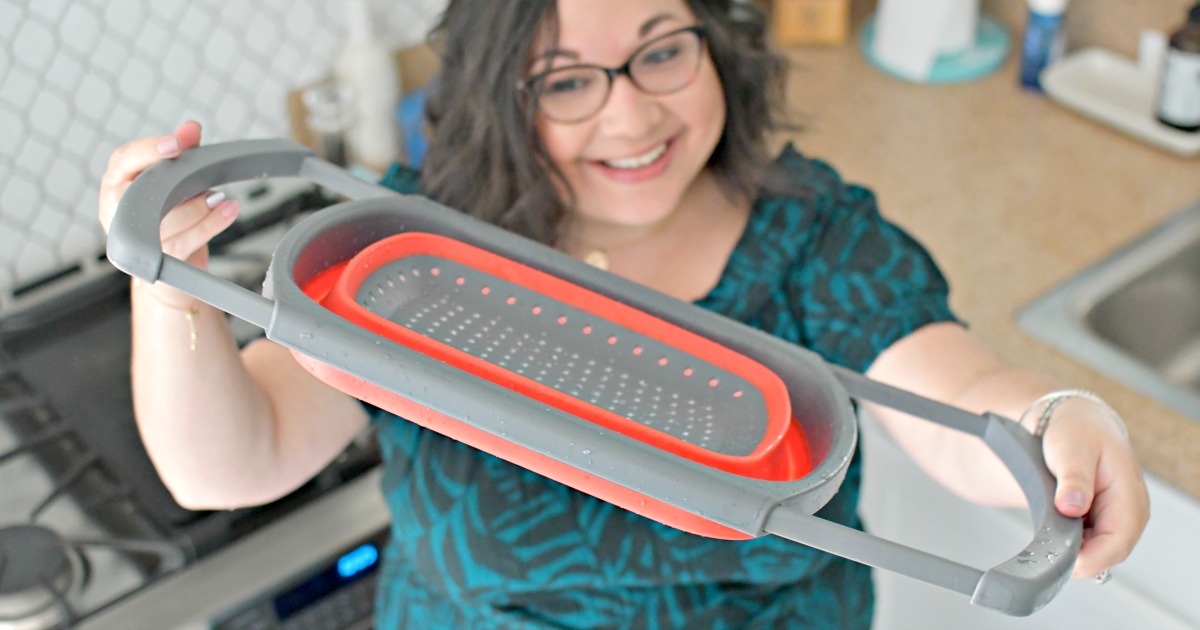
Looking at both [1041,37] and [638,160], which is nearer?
[638,160]

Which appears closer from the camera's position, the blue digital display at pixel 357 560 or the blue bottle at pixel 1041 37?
the blue digital display at pixel 357 560

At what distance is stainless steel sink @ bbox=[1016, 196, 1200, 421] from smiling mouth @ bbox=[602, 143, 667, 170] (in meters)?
0.53

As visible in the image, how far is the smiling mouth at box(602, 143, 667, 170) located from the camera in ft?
3.70

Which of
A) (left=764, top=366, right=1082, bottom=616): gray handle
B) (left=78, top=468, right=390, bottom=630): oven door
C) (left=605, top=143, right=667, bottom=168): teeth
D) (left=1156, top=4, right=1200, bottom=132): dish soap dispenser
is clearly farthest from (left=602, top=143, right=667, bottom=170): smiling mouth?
(left=1156, top=4, right=1200, bottom=132): dish soap dispenser

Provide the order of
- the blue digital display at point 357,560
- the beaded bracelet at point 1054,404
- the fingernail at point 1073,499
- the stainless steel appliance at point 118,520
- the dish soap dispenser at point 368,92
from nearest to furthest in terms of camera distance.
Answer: the fingernail at point 1073,499 → the beaded bracelet at point 1054,404 → the stainless steel appliance at point 118,520 → the blue digital display at point 357,560 → the dish soap dispenser at point 368,92

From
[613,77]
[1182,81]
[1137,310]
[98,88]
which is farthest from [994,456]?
[98,88]

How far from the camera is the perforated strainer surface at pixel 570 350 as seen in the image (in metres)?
0.81

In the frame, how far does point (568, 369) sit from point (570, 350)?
0.07 feet

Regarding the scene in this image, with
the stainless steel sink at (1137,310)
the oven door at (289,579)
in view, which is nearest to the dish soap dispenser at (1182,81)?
the stainless steel sink at (1137,310)

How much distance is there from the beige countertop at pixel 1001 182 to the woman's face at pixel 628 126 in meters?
0.24

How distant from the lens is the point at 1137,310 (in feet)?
4.90

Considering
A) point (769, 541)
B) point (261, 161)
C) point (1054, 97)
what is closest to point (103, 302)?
point (261, 161)

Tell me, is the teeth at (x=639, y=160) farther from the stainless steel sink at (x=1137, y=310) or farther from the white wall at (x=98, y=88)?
the white wall at (x=98, y=88)

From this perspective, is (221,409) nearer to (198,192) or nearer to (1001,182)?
(198,192)
